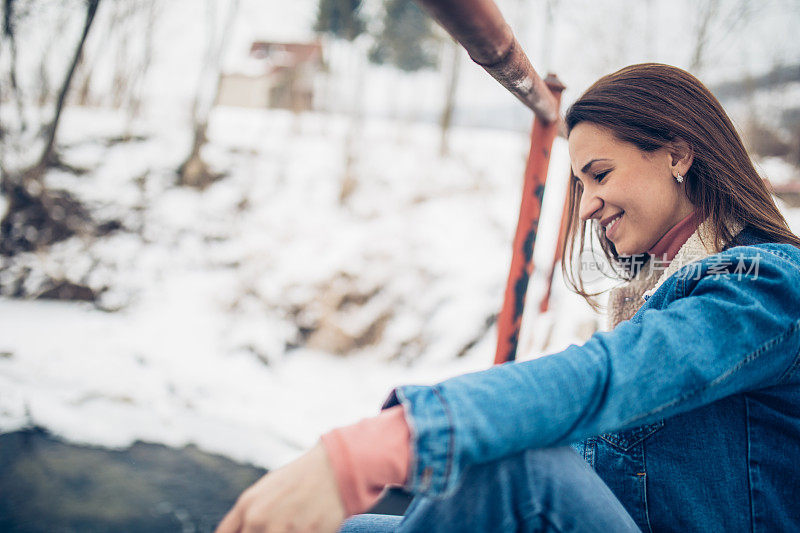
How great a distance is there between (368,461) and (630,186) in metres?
0.89

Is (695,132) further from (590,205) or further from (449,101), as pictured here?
Result: (449,101)

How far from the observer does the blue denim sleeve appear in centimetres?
63

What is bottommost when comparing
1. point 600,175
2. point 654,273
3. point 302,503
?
point 302,503

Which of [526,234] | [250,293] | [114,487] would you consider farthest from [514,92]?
[250,293]

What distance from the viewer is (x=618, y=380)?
67cm

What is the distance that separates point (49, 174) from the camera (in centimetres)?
760

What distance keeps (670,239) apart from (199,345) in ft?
15.5

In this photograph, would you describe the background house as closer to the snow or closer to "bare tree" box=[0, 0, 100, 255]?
the snow

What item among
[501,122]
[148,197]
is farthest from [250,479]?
[501,122]

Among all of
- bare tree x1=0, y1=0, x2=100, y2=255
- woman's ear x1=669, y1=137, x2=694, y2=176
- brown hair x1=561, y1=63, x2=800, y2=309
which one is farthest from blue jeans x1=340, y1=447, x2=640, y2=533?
bare tree x1=0, y1=0, x2=100, y2=255

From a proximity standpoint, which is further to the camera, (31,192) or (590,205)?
(31,192)

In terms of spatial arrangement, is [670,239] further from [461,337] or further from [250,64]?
[250,64]

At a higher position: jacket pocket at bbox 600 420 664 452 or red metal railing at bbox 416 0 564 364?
red metal railing at bbox 416 0 564 364

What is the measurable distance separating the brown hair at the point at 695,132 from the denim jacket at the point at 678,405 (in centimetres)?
22
